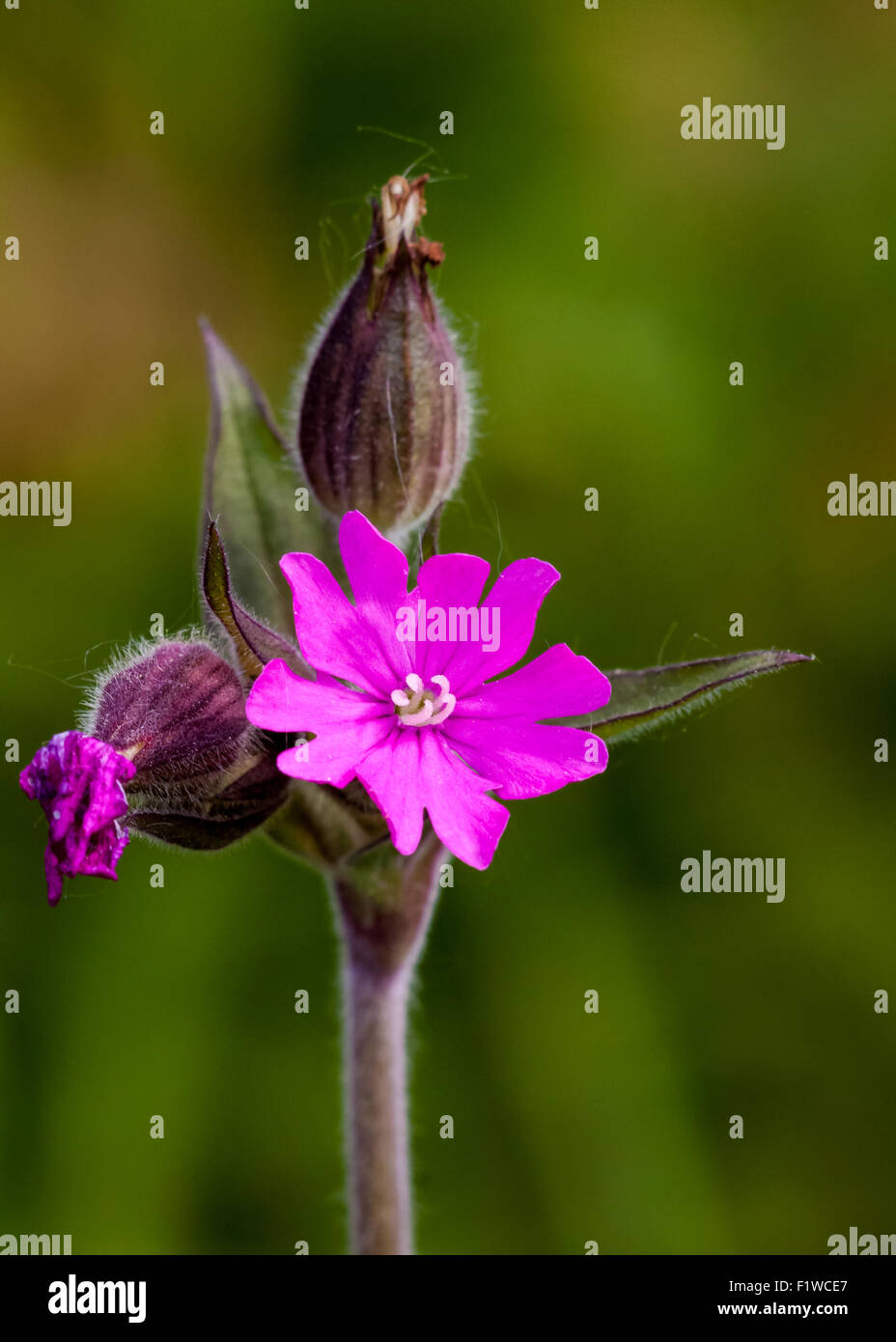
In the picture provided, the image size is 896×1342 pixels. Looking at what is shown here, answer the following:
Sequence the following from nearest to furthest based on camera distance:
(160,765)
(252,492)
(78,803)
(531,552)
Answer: (78,803) < (160,765) < (252,492) < (531,552)

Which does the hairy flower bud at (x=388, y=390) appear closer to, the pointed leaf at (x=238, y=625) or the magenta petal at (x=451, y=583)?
the pointed leaf at (x=238, y=625)

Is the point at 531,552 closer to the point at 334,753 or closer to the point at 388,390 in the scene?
the point at 388,390

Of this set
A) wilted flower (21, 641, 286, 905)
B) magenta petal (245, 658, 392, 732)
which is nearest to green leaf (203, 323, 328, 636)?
wilted flower (21, 641, 286, 905)

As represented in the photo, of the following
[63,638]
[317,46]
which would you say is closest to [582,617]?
[63,638]

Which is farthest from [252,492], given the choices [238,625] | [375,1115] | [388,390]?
[375,1115]

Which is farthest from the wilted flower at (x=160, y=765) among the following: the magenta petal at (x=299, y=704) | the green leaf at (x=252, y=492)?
the green leaf at (x=252, y=492)

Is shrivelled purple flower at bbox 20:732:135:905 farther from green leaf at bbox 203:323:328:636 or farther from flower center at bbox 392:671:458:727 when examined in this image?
green leaf at bbox 203:323:328:636

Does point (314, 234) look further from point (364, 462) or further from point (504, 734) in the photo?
point (504, 734)
